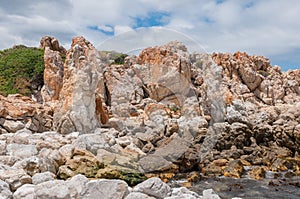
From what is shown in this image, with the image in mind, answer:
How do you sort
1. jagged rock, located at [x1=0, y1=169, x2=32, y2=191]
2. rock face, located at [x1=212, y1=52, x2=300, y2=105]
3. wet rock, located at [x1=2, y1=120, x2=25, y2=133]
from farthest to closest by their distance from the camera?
1. rock face, located at [x1=212, y1=52, x2=300, y2=105]
2. wet rock, located at [x1=2, y1=120, x2=25, y2=133]
3. jagged rock, located at [x1=0, y1=169, x2=32, y2=191]

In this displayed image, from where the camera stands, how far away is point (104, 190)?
324 inches

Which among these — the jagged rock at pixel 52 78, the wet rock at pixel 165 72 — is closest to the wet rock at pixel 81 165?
the wet rock at pixel 165 72

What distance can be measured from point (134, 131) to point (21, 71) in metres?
20.1

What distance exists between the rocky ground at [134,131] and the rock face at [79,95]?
8 centimetres

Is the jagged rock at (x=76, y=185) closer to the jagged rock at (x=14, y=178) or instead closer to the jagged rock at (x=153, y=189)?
the jagged rock at (x=153, y=189)

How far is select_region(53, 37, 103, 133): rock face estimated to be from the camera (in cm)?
2327

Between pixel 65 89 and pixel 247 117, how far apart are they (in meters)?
15.4

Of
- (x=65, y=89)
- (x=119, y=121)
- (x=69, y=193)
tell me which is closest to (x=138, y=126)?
(x=119, y=121)

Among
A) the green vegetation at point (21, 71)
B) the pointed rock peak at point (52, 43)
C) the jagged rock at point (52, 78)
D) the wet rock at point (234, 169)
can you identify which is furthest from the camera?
the pointed rock peak at point (52, 43)

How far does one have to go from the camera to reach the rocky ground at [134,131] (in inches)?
404

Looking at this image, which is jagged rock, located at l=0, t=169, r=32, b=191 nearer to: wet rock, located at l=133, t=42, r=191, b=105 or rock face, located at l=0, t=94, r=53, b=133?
rock face, located at l=0, t=94, r=53, b=133

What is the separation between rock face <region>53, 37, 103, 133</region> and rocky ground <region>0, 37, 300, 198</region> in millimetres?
80

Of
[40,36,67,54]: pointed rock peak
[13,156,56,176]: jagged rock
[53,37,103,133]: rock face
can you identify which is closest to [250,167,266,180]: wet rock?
[53,37,103,133]: rock face

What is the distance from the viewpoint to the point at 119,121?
26.6 meters
